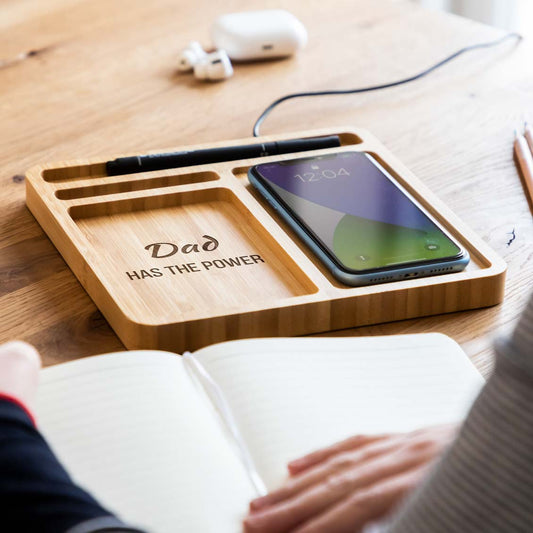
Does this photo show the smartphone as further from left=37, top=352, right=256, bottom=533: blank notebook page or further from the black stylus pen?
left=37, top=352, right=256, bottom=533: blank notebook page

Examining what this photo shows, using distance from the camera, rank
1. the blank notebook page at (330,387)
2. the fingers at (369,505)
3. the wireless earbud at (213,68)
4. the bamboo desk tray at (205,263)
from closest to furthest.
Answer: the fingers at (369,505), the blank notebook page at (330,387), the bamboo desk tray at (205,263), the wireless earbud at (213,68)

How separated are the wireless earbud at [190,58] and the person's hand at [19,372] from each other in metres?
0.73

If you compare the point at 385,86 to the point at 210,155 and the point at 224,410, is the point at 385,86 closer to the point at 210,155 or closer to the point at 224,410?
the point at 210,155

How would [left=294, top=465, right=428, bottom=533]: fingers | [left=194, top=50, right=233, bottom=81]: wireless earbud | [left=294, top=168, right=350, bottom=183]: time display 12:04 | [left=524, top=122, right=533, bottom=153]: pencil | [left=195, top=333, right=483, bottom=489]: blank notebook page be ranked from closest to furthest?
[left=294, top=465, right=428, bottom=533]: fingers < [left=195, top=333, right=483, bottom=489]: blank notebook page < [left=294, top=168, right=350, bottom=183]: time display 12:04 < [left=524, top=122, right=533, bottom=153]: pencil < [left=194, top=50, right=233, bottom=81]: wireless earbud

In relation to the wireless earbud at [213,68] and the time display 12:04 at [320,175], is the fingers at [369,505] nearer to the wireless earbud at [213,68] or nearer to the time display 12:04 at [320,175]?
the time display 12:04 at [320,175]

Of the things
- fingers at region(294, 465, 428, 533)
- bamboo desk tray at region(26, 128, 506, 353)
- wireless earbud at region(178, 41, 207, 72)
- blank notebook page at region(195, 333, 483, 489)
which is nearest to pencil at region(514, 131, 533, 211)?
bamboo desk tray at region(26, 128, 506, 353)

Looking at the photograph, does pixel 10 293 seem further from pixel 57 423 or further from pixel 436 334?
pixel 436 334

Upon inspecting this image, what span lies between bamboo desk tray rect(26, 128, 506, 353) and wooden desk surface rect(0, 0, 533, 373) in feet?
0.07

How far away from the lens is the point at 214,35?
134 cm

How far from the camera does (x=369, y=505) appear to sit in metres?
0.50

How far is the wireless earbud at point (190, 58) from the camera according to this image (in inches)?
50.1

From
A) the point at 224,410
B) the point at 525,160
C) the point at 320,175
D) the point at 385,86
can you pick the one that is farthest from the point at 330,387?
the point at 385,86

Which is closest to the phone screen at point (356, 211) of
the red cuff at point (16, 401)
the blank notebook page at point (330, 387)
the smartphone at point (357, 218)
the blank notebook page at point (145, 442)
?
the smartphone at point (357, 218)

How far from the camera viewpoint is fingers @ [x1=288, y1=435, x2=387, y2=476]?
0.57m
